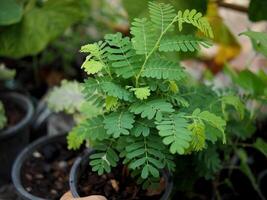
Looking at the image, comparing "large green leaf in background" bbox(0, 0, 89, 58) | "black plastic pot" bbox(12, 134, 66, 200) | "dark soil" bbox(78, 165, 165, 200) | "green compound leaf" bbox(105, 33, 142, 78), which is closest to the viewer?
"green compound leaf" bbox(105, 33, 142, 78)

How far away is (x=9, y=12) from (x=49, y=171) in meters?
0.48

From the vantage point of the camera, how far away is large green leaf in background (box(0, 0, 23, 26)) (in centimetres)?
137

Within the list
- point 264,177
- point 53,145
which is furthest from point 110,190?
point 264,177

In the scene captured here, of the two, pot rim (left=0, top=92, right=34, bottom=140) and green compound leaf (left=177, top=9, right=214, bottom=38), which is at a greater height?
green compound leaf (left=177, top=9, right=214, bottom=38)

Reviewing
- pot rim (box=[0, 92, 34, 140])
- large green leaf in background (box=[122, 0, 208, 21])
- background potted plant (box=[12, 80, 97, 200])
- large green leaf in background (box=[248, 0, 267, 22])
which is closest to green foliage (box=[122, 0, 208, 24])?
large green leaf in background (box=[122, 0, 208, 21])

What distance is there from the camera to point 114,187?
1.08 meters

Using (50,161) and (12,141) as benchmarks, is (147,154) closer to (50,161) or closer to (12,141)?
(50,161)

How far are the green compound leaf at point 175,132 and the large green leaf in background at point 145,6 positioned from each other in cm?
45

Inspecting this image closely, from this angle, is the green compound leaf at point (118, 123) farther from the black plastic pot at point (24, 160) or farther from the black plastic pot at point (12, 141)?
the black plastic pot at point (12, 141)

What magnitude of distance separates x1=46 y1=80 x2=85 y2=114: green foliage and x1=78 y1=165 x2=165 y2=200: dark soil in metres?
0.34

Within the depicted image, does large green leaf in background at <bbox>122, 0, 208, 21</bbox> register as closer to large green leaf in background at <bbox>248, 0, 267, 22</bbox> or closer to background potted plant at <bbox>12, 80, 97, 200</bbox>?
large green leaf in background at <bbox>248, 0, 267, 22</bbox>

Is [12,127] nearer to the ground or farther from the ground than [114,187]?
nearer to the ground

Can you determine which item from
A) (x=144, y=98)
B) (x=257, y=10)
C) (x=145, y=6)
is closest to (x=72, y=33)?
(x=145, y=6)

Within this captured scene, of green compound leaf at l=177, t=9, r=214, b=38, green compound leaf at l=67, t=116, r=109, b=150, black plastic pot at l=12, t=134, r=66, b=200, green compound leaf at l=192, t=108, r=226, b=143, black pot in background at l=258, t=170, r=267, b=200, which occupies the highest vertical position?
green compound leaf at l=177, t=9, r=214, b=38
